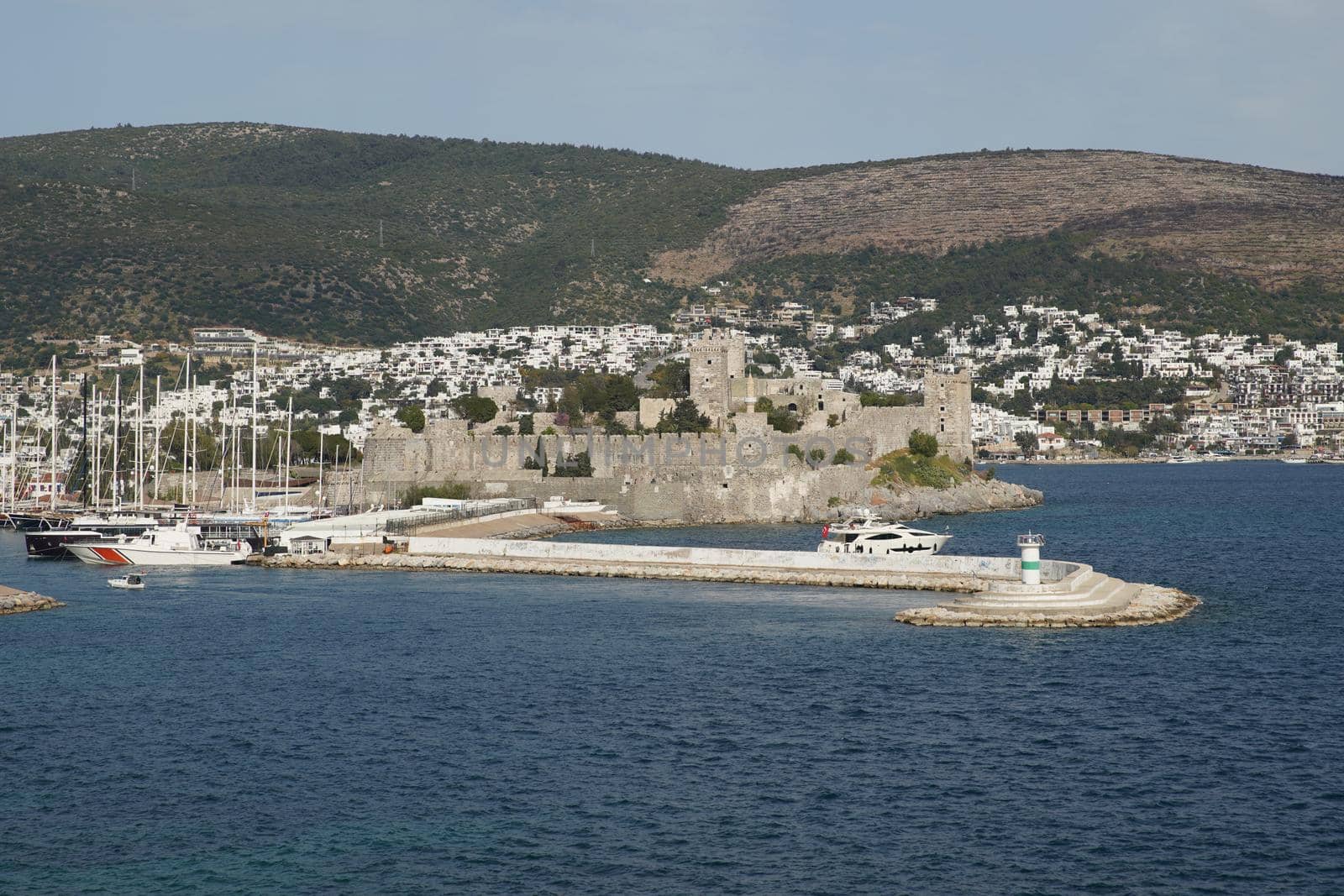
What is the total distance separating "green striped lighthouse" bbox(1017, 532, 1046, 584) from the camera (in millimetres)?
30000

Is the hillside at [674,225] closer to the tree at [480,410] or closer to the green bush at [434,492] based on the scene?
the tree at [480,410]

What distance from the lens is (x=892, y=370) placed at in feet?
413

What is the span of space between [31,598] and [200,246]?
82.1 meters

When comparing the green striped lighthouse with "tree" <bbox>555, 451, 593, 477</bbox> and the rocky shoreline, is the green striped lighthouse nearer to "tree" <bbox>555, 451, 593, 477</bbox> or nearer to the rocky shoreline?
the rocky shoreline

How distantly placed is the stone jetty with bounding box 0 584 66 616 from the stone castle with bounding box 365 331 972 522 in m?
22.9

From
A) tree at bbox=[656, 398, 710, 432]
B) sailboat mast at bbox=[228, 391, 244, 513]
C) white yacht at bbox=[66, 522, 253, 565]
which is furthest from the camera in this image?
tree at bbox=[656, 398, 710, 432]

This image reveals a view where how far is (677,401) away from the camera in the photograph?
5984 centimetres

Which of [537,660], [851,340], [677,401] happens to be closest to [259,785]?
[537,660]

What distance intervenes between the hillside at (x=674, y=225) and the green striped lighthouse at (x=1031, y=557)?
8906 centimetres

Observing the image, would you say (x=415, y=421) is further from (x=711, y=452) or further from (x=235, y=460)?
(x=711, y=452)

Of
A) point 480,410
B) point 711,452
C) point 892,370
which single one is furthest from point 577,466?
point 892,370

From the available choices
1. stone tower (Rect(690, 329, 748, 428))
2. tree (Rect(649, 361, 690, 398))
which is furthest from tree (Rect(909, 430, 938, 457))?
tree (Rect(649, 361, 690, 398))

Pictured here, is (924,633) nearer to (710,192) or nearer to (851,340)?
(851,340)

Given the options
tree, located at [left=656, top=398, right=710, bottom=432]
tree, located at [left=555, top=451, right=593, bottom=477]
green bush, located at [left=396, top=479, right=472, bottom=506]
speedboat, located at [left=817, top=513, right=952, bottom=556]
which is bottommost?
speedboat, located at [left=817, top=513, right=952, bottom=556]
